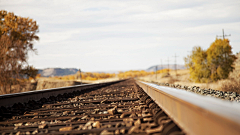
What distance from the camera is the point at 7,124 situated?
4.89 metres

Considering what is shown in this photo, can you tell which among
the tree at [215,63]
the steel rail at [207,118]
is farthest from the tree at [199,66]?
the steel rail at [207,118]

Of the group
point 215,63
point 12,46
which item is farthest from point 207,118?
point 215,63

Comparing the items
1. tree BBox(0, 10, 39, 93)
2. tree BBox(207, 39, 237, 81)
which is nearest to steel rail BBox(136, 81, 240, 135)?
tree BBox(0, 10, 39, 93)

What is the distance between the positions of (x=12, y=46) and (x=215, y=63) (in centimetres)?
3626

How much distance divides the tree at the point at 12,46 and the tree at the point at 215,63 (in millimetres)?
32264

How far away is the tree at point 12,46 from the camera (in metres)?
24.8

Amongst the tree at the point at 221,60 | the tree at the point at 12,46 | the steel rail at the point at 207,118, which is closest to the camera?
the steel rail at the point at 207,118

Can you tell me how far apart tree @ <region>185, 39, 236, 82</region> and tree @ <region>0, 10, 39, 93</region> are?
32264 millimetres

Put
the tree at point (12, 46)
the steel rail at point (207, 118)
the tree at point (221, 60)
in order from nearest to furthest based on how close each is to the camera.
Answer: the steel rail at point (207, 118)
the tree at point (12, 46)
the tree at point (221, 60)

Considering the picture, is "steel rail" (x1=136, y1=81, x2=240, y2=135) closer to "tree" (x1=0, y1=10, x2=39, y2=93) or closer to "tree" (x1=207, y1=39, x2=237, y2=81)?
"tree" (x1=0, y1=10, x2=39, y2=93)

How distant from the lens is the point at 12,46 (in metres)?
27.3

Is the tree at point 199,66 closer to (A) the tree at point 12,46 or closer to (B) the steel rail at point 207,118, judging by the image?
(A) the tree at point 12,46

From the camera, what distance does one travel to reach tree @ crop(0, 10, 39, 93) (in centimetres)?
2475

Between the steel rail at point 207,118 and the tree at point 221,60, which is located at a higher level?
the tree at point 221,60
